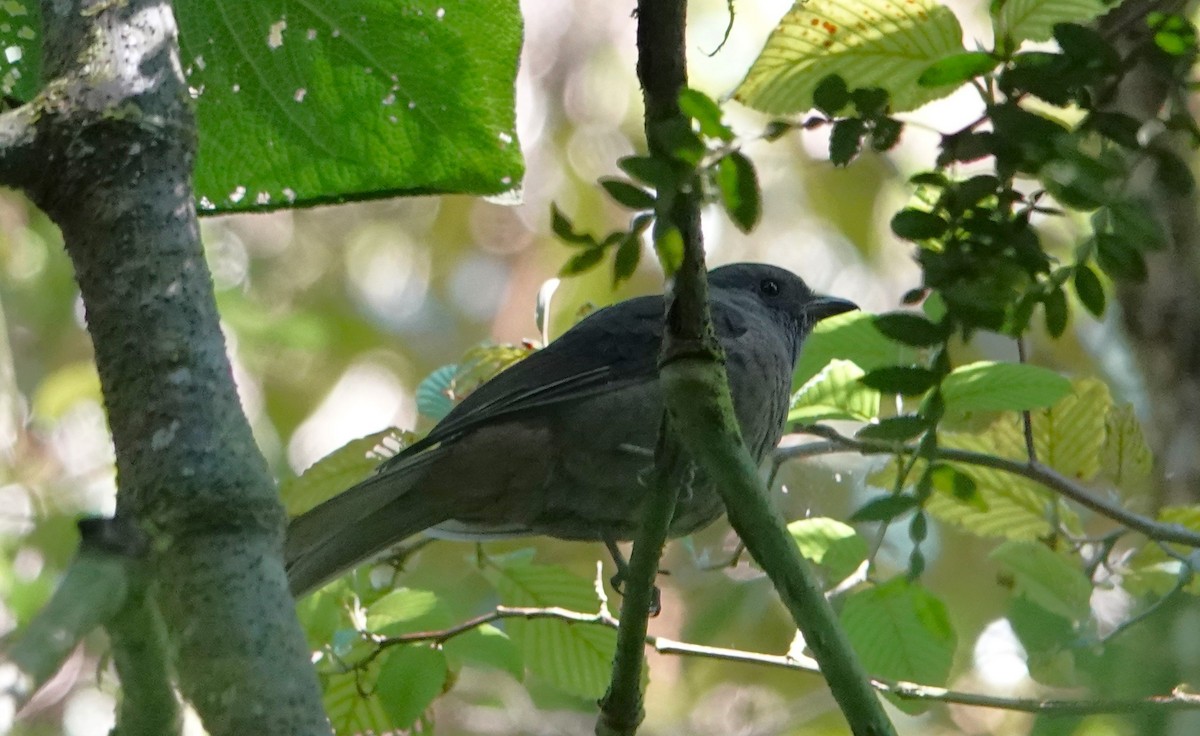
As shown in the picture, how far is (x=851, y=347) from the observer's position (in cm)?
315

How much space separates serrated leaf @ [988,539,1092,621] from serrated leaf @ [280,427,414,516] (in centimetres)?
162

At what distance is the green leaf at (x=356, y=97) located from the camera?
8.26ft

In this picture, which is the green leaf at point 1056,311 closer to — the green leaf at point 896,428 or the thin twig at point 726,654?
the green leaf at point 896,428

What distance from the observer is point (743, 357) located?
3.86 m

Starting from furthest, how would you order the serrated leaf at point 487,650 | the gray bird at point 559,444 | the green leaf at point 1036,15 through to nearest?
the gray bird at point 559,444
the serrated leaf at point 487,650
the green leaf at point 1036,15

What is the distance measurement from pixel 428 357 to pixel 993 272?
9005 mm

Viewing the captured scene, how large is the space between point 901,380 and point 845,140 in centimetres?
35

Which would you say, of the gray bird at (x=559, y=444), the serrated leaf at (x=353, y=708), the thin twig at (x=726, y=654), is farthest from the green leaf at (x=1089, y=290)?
the serrated leaf at (x=353, y=708)

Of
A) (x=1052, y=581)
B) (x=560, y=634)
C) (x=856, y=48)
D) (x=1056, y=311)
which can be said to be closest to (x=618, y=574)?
(x=560, y=634)

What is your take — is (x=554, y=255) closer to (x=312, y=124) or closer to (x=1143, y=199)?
(x=312, y=124)

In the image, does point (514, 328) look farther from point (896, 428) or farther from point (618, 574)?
point (896, 428)

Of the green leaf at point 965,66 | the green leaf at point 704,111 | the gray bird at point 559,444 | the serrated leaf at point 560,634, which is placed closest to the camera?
the green leaf at point 704,111

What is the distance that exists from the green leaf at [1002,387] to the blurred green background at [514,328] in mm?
1806

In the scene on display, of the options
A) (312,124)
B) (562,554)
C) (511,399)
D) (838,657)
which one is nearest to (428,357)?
(562,554)
